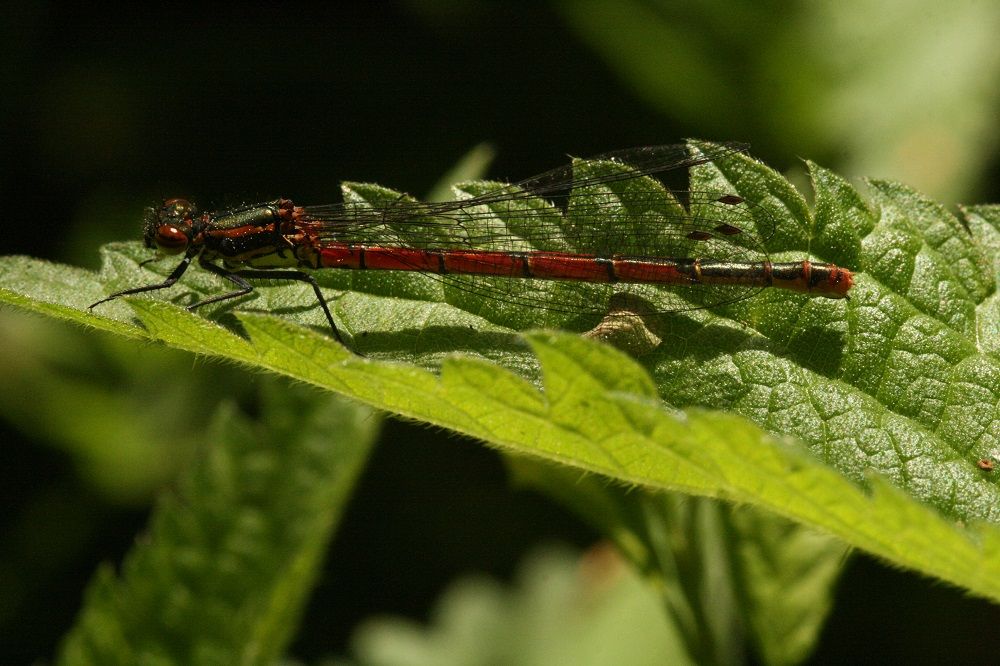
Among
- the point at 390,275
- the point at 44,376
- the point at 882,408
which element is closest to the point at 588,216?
the point at 390,275

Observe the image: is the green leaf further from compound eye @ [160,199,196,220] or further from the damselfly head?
compound eye @ [160,199,196,220]

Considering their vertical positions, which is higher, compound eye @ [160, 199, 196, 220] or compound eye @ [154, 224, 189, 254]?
compound eye @ [160, 199, 196, 220]

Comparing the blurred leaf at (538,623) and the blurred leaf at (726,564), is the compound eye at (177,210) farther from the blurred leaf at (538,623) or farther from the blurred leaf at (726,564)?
the blurred leaf at (538,623)

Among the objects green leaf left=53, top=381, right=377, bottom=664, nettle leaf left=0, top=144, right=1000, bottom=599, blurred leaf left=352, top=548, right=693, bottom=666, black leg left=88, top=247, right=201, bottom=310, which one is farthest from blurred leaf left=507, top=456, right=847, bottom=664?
blurred leaf left=352, top=548, right=693, bottom=666

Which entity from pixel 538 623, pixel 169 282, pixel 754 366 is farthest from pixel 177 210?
pixel 538 623

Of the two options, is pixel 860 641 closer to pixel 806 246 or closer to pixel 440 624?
pixel 440 624

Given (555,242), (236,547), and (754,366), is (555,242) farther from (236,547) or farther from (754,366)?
(236,547)
